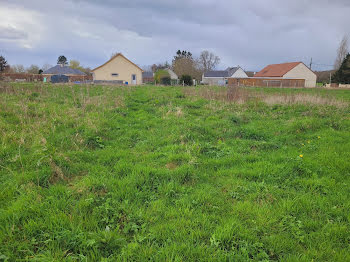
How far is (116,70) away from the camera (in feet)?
135

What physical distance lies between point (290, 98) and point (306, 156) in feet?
29.4

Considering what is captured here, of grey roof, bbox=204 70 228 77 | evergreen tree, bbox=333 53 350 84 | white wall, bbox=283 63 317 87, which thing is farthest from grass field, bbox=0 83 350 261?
grey roof, bbox=204 70 228 77

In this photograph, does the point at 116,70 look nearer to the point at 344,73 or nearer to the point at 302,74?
the point at 302,74

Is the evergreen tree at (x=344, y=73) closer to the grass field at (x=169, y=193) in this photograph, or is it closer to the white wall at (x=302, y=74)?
the white wall at (x=302, y=74)

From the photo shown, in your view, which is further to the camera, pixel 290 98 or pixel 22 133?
pixel 290 98

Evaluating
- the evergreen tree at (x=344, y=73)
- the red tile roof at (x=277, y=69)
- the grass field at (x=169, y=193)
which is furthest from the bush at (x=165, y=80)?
the evergreen tree at (x=344, y=73)

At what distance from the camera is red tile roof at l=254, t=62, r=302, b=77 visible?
4610cm

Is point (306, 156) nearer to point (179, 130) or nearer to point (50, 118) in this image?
point (179, 130)

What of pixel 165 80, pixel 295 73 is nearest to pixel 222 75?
pixel 295 73

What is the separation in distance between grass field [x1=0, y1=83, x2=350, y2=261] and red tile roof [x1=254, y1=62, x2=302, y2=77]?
46.5m

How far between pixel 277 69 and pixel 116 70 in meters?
38.9

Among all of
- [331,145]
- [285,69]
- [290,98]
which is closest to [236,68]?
[285,69]

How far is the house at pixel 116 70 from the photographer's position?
40719 millimetres

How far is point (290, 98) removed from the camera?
41.6ft
